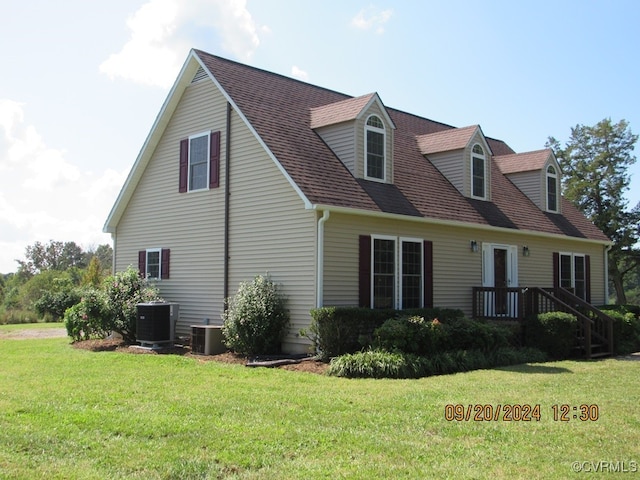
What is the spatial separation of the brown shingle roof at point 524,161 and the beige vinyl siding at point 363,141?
25.9 feet

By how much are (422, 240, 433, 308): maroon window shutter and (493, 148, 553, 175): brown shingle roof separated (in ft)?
25.9

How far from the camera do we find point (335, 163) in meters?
14.7

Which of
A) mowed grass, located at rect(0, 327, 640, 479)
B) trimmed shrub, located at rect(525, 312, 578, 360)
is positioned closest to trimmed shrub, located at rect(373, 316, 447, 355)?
mowed grass, located at rect(0, 327, 640, 479)

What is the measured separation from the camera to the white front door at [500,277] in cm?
1612

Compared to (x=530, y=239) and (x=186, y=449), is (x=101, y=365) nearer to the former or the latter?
(x=186, y=449)

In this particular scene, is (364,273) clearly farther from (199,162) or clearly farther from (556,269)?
(556,269)

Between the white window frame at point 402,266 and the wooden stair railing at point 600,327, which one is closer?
the white window frame at point 402,266

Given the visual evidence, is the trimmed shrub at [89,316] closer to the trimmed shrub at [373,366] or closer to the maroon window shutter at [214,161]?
the maroon window shutter at [214,161]

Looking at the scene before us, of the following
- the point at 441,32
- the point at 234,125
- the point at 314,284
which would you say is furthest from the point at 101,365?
the point at 441,32

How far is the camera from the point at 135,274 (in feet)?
53.4

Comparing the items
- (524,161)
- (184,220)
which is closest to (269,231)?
(184,220)
